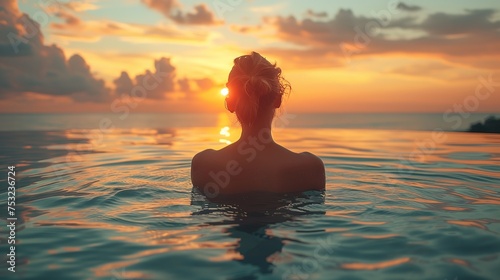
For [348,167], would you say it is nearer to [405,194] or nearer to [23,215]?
[405,194]

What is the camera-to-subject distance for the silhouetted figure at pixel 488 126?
19500 mm

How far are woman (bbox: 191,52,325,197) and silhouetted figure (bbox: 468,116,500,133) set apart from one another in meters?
18.6

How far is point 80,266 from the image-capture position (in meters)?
2.79

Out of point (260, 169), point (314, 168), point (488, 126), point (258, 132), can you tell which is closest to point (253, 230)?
point (260, 169)

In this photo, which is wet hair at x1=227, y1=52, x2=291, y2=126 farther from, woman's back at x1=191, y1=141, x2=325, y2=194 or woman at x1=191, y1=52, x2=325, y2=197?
woman's back at x1=191, y1=141, x2=325, y2=194

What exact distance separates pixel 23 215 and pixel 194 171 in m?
1.92

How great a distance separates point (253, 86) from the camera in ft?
13.1

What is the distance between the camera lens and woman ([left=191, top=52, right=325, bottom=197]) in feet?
13.4

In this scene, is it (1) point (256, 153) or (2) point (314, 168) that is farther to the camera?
(2) point (314, 168)

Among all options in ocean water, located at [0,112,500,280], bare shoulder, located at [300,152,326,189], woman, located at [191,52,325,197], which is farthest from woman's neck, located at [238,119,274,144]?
bare shoulder, located at [300,152,326,189]

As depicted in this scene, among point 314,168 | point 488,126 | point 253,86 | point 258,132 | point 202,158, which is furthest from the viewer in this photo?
point 488,126

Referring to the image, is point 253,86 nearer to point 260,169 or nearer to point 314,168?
point 260,169

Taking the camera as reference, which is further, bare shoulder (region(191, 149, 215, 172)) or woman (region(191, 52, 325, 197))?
bare shoulder (region(191, 149, 215, 172))

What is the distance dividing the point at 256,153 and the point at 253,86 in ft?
2.53
